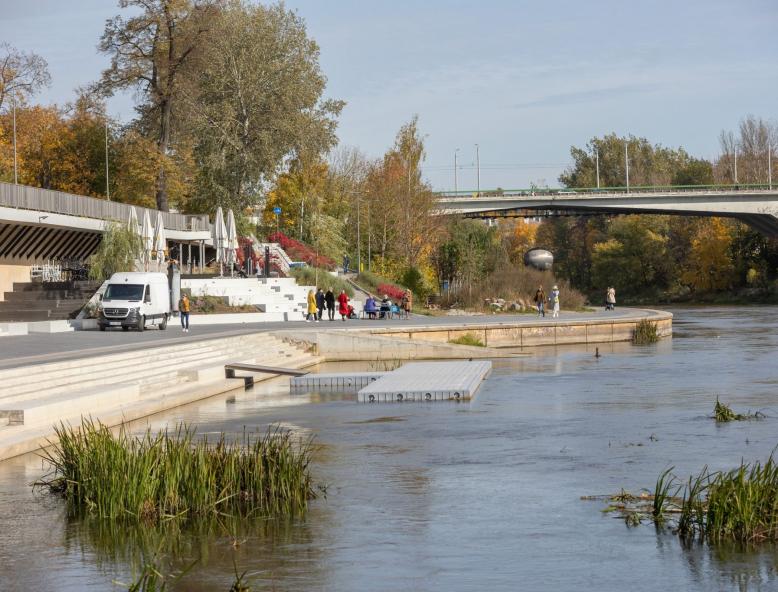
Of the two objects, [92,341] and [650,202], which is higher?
[650,202]

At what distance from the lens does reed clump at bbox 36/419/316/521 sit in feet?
39.5

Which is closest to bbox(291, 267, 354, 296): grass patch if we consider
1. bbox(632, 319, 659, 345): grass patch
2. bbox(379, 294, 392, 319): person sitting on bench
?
bbox(379, 294, 392, 319): person sitting on bench

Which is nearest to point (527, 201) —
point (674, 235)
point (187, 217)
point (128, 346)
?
point (674, 235)

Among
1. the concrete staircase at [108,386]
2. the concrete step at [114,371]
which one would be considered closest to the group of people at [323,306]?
the concrete staircase at [108,386]

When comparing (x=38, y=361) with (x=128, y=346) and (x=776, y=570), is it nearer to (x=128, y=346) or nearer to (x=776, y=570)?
(x=128, y=346)

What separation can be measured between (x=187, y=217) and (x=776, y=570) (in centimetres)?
5749

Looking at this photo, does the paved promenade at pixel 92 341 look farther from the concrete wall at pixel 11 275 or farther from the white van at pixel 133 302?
the concrete wall at pixel 11 275

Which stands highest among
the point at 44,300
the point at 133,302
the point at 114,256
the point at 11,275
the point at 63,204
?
the point at 63,204

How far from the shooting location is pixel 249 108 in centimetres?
6147

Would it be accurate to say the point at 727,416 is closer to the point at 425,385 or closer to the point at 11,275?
the point at 425,385

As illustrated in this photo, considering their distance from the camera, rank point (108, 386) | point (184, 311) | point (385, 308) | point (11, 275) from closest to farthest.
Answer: point (108, 386)
point (184, 311)
point (385, 308)
point (11, 275)

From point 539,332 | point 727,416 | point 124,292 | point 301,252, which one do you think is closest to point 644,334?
point 539,332

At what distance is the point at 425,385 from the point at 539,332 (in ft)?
59.5

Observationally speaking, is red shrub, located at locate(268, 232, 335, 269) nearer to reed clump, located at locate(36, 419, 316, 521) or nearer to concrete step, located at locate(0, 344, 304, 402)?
concrete step, located at locate(0, 344, 304, 402)
